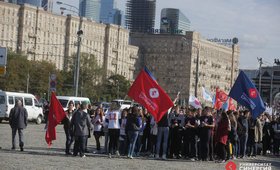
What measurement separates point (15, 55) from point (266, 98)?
48.1m

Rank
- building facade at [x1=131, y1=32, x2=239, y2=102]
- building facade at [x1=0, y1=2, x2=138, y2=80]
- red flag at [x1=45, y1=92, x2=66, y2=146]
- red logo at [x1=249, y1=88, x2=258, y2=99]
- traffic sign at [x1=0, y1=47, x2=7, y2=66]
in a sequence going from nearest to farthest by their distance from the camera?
red flag at [x1=45, y1=92, x2=66, y2=146] < red logo at [x1=249, y1=88, x2=258, y2=99] < traffic sign at [x1=0, y1=47, x2=7, y2=66] < building facade at [x1=0, y1=2, x2=138, y2=80] < building facade at [x1=131, y1=32, x2=239, y2=102]

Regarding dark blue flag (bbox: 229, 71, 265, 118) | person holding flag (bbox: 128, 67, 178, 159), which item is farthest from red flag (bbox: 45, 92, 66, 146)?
dark blue flag (bbox: 229, 71, 265, 118)

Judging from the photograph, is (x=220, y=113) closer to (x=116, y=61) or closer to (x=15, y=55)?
(x=15, y=55)

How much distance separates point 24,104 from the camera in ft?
153

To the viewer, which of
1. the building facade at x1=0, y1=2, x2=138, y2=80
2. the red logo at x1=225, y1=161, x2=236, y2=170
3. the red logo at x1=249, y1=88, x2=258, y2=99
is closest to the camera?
the red logo at x1=225, y1=161, x2=236, y2=170

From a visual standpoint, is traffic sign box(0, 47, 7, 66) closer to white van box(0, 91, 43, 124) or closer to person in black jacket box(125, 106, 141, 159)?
person in black jacket box(125, 106, 141, 159)

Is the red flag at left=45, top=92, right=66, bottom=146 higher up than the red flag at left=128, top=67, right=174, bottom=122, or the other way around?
the red flag at left=128, top=67, right=174, bottom=122

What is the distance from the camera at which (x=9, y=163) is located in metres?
19.0

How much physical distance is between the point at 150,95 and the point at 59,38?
446 ft

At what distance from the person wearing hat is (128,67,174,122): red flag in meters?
1.76

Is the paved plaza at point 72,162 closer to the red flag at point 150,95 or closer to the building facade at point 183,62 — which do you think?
the red flag at point 150,95

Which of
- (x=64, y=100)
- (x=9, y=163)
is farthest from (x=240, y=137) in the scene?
(x=64, y=100)

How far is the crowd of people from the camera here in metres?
23.6

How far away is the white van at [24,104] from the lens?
44531mm
